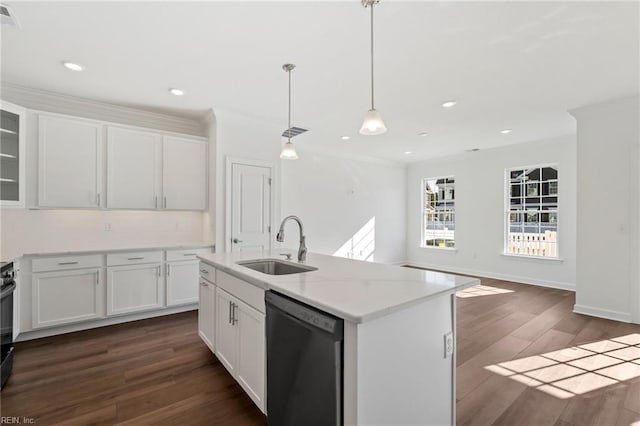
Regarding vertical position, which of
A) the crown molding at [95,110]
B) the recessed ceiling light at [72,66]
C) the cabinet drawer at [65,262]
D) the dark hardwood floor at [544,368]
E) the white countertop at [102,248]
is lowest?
the dark hardwood floor at [544,368]

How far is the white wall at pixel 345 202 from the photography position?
5738 mm

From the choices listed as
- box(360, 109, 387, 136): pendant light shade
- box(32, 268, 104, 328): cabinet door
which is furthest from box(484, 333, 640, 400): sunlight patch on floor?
box(32, 268, 104, 328): cabinet door

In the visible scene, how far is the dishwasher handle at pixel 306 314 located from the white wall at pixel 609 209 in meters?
4.29

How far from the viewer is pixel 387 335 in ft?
4.27

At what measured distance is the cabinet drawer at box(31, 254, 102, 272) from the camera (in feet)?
9.89

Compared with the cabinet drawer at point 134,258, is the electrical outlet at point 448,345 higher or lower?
lower

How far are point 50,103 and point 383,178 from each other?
614 cm

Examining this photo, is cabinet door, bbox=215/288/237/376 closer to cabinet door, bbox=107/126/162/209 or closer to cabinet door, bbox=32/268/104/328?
cabinet door, bbox=32/268/104/328

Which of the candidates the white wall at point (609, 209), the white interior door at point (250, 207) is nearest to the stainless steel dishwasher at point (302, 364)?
the white interior door at point (250, 207)

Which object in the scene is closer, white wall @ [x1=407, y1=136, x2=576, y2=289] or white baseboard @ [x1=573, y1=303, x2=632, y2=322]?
white baseboard @ [x1=573, y1=303, x2=632, y2=322]

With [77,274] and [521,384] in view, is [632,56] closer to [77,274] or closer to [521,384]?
[521,384]

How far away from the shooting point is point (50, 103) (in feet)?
11.3

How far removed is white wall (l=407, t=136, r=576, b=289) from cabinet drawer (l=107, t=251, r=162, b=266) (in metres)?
6.09

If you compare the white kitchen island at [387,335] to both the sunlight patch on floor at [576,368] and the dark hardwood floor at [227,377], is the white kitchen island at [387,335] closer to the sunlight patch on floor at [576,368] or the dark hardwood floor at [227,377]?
the dark hardwood floor at [227,377]
